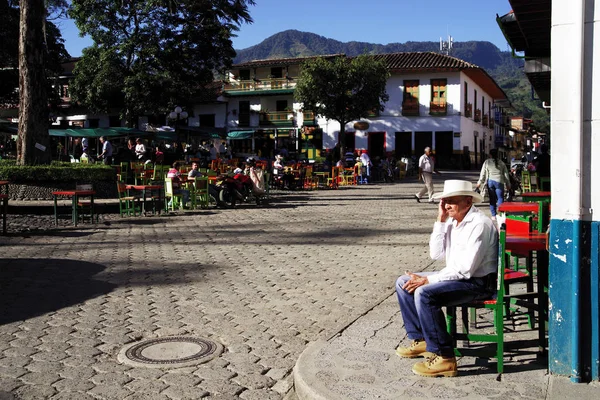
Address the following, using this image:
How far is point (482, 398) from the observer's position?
3.44 metres

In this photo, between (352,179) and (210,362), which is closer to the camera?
(210,362)

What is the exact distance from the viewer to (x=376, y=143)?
135 feet

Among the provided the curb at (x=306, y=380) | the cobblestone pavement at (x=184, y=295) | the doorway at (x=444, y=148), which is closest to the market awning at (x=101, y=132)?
the cobblestone pavement at (x=184, y=295)

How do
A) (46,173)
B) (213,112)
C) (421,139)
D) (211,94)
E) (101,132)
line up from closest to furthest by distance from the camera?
1. (46,173)
2. (101,132)
3. (421,139)
4. (211,94)
5. (213,112)

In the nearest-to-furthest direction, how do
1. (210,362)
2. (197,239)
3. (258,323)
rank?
(210,362) < (258,323) < (197,239)

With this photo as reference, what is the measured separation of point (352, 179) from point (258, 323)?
21750mm

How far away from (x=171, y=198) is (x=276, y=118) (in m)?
31.5

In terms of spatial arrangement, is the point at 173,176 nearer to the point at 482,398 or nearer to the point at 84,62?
the point at 482,398

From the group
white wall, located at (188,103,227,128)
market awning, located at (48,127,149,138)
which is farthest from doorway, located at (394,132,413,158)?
market awning, located at (48,127,149,138)

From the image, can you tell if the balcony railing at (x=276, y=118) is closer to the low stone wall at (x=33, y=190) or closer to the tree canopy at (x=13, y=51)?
the tree canopy at (x=13, y=51)

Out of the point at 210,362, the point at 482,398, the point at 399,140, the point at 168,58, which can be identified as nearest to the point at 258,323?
the point at 210,362

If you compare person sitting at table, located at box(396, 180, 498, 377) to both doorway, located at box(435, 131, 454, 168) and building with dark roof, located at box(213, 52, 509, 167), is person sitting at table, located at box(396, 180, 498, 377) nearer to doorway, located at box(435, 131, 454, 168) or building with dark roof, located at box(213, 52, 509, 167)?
building with dark roof, located at box(213, 52, 509, 167)

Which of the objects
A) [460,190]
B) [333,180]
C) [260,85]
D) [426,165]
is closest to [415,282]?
[460,190]

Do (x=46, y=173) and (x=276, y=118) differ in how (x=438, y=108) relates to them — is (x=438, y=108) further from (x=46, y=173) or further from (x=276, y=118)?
(x=46, y=173)
